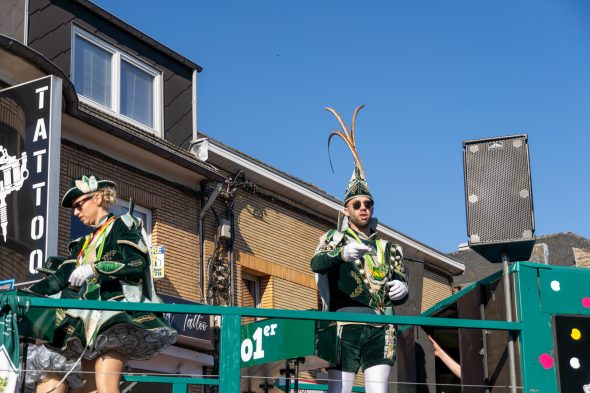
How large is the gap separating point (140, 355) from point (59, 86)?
811 centimetres

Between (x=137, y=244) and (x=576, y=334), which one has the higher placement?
(x=137, y=244)

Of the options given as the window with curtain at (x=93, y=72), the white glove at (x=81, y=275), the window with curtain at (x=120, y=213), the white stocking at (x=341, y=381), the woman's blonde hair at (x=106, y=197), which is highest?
the window with curtain at (x=93, y=72)

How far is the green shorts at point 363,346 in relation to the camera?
6312 millimetres

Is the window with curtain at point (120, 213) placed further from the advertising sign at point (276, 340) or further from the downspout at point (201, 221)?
the advertising sign at point (276, 340)

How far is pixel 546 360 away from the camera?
587 cm

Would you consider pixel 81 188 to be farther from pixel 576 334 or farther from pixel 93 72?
pixel 93 72

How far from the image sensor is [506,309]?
5996mm

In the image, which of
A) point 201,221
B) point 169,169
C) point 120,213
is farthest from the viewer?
point 201,221

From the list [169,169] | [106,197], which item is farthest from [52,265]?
[169,169]

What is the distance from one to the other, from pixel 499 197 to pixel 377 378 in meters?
1.34

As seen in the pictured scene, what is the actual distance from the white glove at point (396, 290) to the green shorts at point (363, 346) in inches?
12.8

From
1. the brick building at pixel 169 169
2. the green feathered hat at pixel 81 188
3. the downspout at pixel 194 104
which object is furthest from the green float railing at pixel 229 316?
the downspout at pixel 194 104

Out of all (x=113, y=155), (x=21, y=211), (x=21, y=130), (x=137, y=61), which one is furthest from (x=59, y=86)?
(x=137, y=61)

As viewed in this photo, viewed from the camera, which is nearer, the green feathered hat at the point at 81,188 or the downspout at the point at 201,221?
the green feathered hat at the point at 81,188
